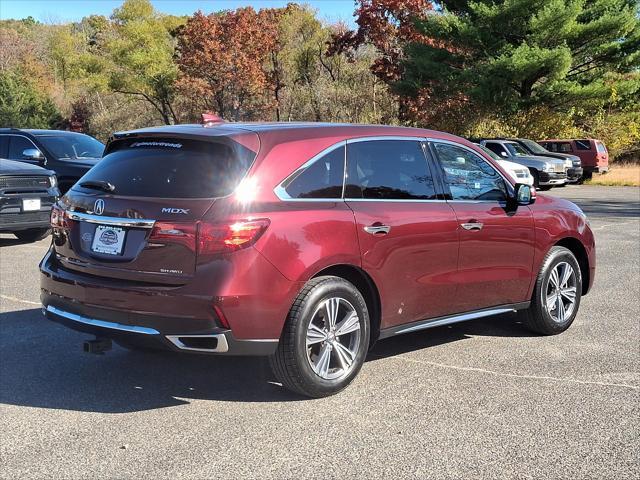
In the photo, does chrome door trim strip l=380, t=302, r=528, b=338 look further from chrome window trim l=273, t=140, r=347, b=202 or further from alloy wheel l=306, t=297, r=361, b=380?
chrome window trim l=273, t=140, r=347, b=202

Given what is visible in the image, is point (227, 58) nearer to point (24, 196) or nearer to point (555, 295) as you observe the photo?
point (24, 196)

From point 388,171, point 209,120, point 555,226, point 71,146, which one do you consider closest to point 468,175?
point 388,171

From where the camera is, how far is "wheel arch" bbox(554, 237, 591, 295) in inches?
243

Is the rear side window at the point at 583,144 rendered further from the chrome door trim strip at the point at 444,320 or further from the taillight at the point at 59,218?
the taillight at the point at 59,218

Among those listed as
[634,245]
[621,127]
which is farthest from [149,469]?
[621,127]

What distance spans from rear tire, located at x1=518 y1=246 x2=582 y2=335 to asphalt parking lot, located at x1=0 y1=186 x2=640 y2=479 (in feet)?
0.42

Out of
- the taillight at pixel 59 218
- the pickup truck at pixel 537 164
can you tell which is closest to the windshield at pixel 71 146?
the taillight at pixel 59 218

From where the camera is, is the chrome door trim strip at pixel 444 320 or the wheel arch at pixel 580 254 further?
the wheel arch at pixel 580 254

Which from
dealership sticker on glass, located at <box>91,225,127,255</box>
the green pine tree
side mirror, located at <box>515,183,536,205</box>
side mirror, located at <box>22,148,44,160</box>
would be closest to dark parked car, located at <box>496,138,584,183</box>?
the green pine tree

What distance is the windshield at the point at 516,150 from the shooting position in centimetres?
2445

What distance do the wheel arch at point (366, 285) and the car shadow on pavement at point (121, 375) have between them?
70cm

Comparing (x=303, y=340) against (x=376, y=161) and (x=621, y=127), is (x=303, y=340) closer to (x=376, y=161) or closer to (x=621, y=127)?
(x=376, y=161)

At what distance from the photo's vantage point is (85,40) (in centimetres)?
7200

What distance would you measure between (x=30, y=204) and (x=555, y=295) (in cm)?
811
